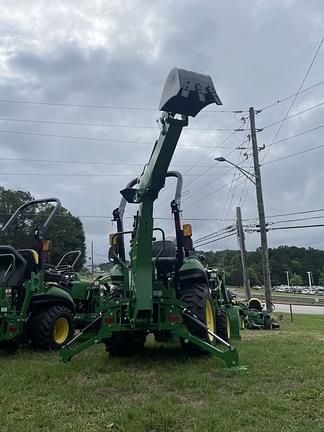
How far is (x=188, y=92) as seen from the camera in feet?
17.5

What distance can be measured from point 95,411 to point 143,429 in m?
0.73

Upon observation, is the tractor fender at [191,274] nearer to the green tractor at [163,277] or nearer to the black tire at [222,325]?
the green tractor at [163,277]

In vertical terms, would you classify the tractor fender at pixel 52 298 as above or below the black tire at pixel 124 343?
above

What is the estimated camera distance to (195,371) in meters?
6.11

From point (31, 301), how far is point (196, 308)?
3505 mm

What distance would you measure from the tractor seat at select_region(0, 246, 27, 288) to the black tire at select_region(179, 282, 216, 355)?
3315mm

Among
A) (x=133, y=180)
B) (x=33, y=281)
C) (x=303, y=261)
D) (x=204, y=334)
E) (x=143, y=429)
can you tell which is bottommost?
(x=143, y=429)

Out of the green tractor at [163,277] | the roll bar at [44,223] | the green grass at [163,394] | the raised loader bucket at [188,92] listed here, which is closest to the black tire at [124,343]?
the green tractor at [163,277]

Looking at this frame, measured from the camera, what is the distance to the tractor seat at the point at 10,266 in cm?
848

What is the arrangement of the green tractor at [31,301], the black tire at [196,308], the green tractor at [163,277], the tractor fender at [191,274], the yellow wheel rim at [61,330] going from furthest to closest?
1. the yellow wheel rim at [61,330]
2. the green tractor at [31,301]
3. the tractor fender at [191,274]
4. the black tire at [196,308]
5. the green tractor at [163,277]

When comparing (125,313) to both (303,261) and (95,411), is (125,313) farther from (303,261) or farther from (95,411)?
(303,261)

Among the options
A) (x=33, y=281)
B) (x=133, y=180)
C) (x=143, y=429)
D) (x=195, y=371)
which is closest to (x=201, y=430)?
(x=143, y=429)

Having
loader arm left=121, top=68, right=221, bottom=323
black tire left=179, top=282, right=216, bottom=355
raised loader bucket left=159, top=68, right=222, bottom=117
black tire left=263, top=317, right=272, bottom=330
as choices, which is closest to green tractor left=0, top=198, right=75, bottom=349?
loader arm left=121, top=68, right=221, bottom=323

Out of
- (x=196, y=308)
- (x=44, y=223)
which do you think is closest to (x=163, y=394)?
(x=196, y=308)
